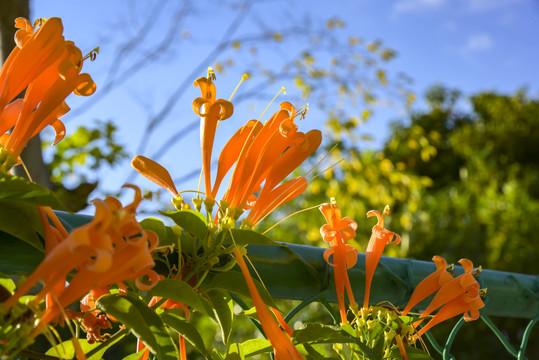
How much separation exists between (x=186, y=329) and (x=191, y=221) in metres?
0.08

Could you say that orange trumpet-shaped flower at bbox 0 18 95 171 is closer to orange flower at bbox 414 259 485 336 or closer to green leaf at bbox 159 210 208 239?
green leaf at bbox 159 210 208 239

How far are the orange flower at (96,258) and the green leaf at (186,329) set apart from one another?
0.30 feet

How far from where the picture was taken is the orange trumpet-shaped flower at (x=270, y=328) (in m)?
0.44

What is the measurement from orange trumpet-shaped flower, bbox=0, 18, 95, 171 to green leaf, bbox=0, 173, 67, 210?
0.06 m

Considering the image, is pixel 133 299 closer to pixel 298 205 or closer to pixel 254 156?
pixel 254 156

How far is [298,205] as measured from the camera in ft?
15.8

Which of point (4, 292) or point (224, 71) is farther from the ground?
point (224, 71)

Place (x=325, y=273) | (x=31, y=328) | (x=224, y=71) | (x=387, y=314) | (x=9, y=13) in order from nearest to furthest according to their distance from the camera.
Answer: (x=31, y=328) → (x=387, y=314) → (x=325, y=273) → (x=9, y=13) → (x=224, y=71)

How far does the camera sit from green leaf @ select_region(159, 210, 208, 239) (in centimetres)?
42

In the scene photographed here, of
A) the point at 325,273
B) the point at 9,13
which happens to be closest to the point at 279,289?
the point at 325,273

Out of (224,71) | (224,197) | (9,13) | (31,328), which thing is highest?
(224,71)

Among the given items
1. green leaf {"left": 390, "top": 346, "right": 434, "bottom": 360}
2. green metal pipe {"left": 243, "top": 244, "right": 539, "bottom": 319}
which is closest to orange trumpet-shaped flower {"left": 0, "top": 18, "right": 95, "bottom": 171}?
green metal pipe {"left": 243, "top": 244, "right": 539, "bottom": 319}

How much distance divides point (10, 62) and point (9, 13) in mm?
1131

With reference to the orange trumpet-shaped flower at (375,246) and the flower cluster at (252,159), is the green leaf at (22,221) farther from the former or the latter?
the orange trumpet-shaped flower at (375,246)
